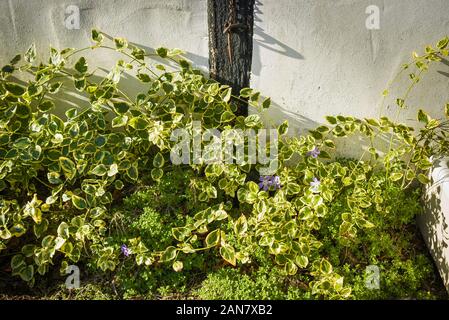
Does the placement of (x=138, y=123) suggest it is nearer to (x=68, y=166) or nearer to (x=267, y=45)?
(x=68, y=166)

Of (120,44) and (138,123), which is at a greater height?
(120,44)

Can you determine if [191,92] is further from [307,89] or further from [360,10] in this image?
[360,10]

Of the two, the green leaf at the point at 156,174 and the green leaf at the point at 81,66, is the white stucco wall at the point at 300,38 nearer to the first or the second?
the green leaf at the point at 81,66

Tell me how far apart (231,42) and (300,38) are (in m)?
0.33

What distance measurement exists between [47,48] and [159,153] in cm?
79

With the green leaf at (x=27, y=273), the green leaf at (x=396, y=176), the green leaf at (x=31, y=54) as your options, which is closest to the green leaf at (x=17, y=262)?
the green leaf at (x=27, y=273)

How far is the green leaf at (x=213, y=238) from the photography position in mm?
2381

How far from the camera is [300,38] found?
2.55 m

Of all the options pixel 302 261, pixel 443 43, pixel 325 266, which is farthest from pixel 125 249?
pixel 443 43

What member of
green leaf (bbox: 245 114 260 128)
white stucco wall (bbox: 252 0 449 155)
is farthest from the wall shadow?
green leaf (bbox: 245 114 260 128)

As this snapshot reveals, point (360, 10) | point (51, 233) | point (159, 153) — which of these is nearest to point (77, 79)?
point (159, 153)

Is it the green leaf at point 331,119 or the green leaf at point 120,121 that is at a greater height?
the green leaf at point 120,121

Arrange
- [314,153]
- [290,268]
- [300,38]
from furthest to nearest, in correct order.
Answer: [314,153], [300,38], [290,268]

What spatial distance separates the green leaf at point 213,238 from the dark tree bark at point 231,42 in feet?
2.32
